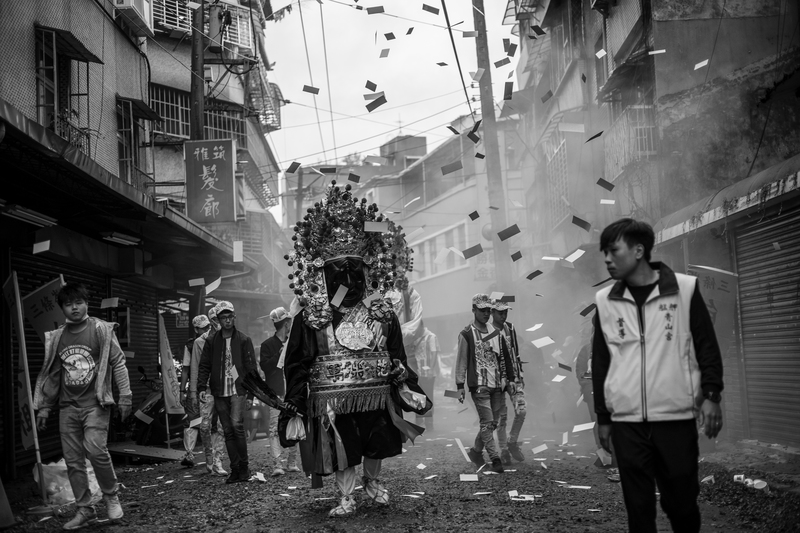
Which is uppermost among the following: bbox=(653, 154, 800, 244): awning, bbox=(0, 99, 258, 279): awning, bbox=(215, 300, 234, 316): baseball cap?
bbox=(0, 99, 258, 279): awning

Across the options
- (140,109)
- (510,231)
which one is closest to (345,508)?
(510,231)

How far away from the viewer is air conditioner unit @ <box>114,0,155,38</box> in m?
16.7

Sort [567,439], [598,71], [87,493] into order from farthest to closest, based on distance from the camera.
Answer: [598,71]
[567,439]
[87,493]

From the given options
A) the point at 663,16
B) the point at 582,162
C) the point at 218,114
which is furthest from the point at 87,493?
the point at 218,114

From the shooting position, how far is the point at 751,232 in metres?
10.4

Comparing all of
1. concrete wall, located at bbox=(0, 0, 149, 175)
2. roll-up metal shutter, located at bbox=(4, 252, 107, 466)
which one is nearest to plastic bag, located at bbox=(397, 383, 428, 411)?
roll-up metal shutter, located at bbox=(4, 252, 107, 466)

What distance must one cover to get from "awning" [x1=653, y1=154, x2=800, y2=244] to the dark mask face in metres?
4.53

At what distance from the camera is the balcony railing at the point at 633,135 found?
50.6 feet

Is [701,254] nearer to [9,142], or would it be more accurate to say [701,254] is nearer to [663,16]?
[663,16]

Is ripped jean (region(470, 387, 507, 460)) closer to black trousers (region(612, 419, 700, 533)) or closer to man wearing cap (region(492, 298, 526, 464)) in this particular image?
man wearing cap (region(492, 298, 526, 464))

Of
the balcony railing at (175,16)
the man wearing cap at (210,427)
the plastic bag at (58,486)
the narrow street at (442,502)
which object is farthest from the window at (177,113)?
the plastic bag at (58,486)

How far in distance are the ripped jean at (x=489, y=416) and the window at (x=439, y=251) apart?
29572 mm

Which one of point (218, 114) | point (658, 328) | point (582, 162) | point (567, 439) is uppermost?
point (218, 114)

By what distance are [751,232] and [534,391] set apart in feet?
26.0
